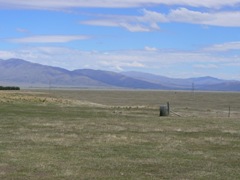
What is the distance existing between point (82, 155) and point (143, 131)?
30.9ft

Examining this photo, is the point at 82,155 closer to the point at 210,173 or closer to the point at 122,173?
the point at 122,173

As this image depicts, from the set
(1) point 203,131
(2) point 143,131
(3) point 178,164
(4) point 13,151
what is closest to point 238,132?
(1) point 203,131

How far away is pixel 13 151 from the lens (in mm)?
18750

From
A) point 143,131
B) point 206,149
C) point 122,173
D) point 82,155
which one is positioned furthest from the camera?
point 143,131

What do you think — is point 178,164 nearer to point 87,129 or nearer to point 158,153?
point 158,153

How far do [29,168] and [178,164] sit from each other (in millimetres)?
4942

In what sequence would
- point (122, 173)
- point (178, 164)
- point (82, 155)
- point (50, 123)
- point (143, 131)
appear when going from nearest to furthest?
point (122, 173) → point (178, 164) → point (82, 155) → point (143, 131) → point (50, 123)

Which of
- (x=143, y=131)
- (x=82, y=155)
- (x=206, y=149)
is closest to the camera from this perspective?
(x=82, y=155)

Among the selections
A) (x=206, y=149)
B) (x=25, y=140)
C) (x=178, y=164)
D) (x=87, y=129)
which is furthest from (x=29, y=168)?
(x=87, y=129)

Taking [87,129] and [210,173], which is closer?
[210,173]

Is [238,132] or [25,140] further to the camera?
[238,132]

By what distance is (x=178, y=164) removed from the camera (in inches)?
662

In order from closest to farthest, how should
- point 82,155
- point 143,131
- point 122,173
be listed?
point 122,173, point 82,155, point 143,131

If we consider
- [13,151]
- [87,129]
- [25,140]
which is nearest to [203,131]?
[87,129]
